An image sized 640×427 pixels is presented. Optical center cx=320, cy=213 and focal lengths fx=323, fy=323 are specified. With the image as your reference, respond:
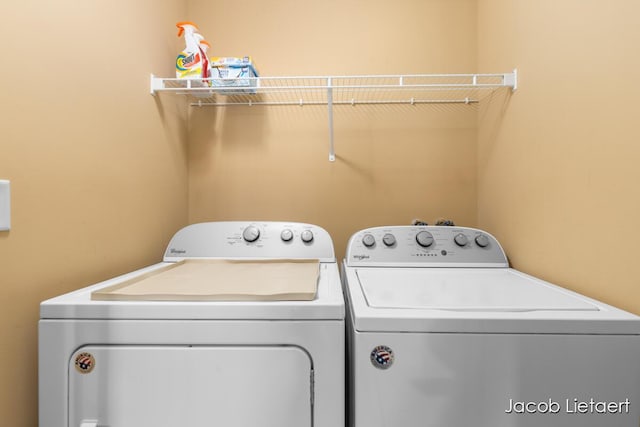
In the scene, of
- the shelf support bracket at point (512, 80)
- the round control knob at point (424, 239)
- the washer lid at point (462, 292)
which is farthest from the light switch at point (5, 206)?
the shelf support bracket at point (512, 80)

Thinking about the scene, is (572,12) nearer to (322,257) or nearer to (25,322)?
(322,257)

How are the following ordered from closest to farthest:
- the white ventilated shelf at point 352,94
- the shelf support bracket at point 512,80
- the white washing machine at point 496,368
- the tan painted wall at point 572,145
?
the white washing machine at point 496,368
the tan painted wall at point 572,145
the shelf support bracket at point 512,80
the white ventilated shelf at point 352,94

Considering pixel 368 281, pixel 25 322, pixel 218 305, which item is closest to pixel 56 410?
pixel 25 322

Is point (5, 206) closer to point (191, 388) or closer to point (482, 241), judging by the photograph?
point (191, 388)

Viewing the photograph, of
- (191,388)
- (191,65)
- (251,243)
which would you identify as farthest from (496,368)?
(191,65)

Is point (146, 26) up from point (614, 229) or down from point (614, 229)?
up

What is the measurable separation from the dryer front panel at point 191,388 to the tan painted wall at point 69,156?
0.81ft

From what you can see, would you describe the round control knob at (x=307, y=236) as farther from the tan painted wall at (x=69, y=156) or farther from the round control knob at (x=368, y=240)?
the tan painted wall at (x=69, y=156)

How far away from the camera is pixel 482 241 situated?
1.38 meters

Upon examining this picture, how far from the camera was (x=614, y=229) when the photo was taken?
0.84m

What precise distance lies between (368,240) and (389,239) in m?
0.09

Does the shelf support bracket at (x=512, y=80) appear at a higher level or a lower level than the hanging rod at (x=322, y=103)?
lower

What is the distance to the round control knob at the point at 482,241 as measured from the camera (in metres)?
1.37

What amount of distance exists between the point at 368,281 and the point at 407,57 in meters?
1.28
